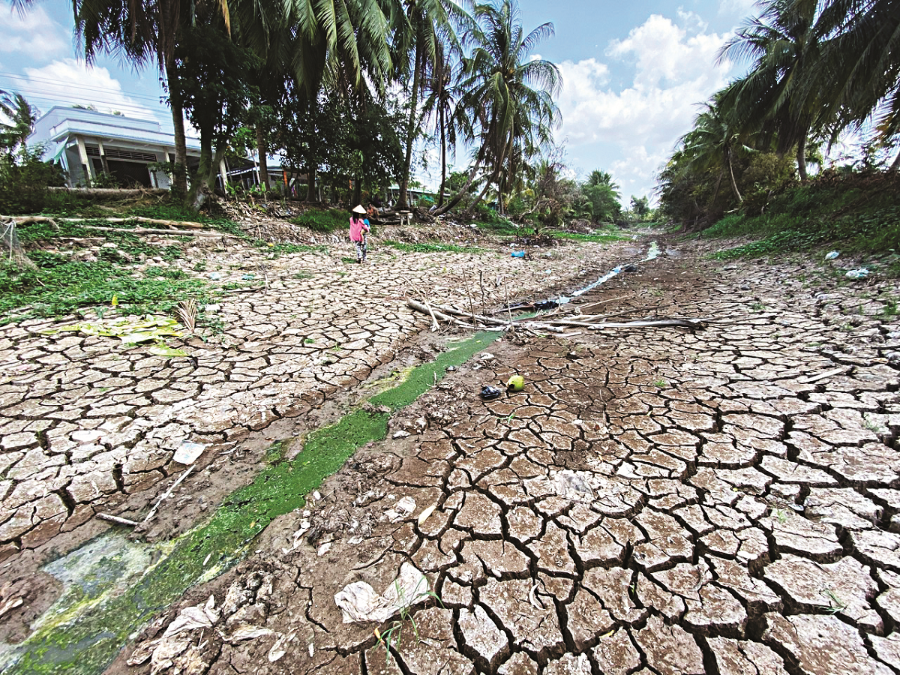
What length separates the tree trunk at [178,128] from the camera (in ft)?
25.4

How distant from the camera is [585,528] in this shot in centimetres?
171

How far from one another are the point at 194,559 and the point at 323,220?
10.5 metres

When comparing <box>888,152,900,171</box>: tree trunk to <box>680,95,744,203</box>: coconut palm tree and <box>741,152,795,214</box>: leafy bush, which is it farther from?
<box>680,95,744,203</box>: coconut palm tree

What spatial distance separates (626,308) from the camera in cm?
541

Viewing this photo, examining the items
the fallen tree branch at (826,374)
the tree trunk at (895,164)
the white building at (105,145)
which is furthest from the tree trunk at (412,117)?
the tree trunk at (895,164)

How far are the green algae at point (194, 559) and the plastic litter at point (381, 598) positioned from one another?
635mm

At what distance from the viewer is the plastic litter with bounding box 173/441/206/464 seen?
7.41 ft

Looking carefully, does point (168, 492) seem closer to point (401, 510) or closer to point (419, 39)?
point (401, 510)

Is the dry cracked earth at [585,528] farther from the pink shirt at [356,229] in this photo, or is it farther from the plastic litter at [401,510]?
the pink shirt at [356,229]

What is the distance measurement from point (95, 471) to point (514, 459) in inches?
99.3

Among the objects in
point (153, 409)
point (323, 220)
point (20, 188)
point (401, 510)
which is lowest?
point (401, 510)

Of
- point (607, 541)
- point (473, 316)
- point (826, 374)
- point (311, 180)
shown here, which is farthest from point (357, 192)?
point (607, 541)

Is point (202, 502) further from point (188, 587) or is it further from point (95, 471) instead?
point (95, 471)

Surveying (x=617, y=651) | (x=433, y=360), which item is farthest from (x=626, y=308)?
(x=617, y=651)
